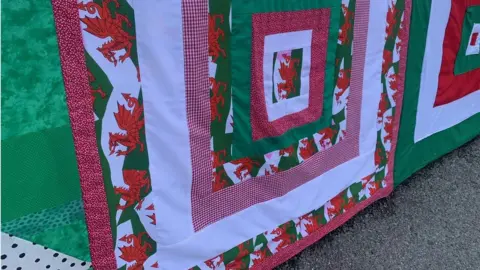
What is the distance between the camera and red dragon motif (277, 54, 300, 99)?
130 centimetres

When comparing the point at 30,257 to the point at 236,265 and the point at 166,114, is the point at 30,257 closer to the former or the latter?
the point at 166,114

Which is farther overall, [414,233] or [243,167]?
[414,233]

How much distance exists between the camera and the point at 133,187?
1009 millimetres

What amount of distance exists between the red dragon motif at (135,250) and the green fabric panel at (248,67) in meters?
0.34

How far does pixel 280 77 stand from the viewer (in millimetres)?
1296

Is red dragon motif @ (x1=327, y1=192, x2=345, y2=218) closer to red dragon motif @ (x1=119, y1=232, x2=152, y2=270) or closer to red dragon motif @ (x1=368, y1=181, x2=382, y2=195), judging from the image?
red dragon motif @ (x1=368, y1=181, x2=382, y2=195)

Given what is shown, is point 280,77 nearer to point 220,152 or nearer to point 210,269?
point 220,152

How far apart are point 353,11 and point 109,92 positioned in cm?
95

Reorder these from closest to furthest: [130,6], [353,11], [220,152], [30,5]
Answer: [30,5]
[130,6]
[220,152]
[353,11]

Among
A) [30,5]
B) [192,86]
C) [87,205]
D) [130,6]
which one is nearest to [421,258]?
[192,86]

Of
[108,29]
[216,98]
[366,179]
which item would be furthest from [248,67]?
[366,179]

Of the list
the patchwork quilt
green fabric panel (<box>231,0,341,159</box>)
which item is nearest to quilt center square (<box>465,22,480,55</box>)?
the patchwork quilt

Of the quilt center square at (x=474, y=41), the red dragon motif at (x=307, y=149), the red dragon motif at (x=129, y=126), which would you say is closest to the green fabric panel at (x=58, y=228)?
the red dragon motif at (x=129, y=126)

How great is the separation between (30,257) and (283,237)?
0.86m
